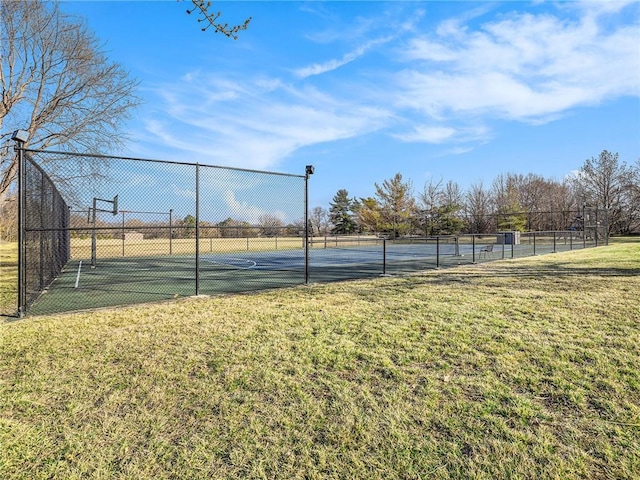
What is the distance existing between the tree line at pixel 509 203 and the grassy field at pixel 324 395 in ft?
93.0

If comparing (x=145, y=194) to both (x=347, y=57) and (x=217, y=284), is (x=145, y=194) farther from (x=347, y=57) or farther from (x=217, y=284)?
(x=347, y=57)

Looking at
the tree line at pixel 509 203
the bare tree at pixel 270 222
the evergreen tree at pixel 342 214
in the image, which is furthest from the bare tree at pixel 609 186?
the bare tree at pixel 270 222

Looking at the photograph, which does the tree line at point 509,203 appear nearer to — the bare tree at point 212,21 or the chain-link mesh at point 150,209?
the chain-link mesh at point 150,209

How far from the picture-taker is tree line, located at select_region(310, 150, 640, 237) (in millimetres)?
33625

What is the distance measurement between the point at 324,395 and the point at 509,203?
41769 millimetres

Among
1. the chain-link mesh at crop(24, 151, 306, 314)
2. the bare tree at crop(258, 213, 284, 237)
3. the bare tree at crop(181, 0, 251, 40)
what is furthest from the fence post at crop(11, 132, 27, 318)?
the bare tree at crop(258, 213, 284, 237)

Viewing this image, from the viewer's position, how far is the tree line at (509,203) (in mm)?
33625

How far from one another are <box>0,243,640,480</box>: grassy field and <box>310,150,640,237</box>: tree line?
2834 cm

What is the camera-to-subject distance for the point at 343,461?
1.88 meters

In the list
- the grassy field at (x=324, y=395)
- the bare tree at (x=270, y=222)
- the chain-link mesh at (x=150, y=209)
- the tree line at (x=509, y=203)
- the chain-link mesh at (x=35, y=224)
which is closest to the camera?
the grassy field at (x=324, y=395)

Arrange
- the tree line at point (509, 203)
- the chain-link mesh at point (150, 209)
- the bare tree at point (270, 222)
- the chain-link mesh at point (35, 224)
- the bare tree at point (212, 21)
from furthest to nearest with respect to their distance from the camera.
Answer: the tree line at point (509, 203) < the bare tree at point (270, 222) < the chain-link mesh at point (150, 209) < the chain-link mesh at point (35, 224) < the bare tree at point (212, 21)

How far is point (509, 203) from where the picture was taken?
126 feet

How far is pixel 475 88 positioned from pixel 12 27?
15398mm

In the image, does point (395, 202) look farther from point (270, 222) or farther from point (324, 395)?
point (324, 395)
